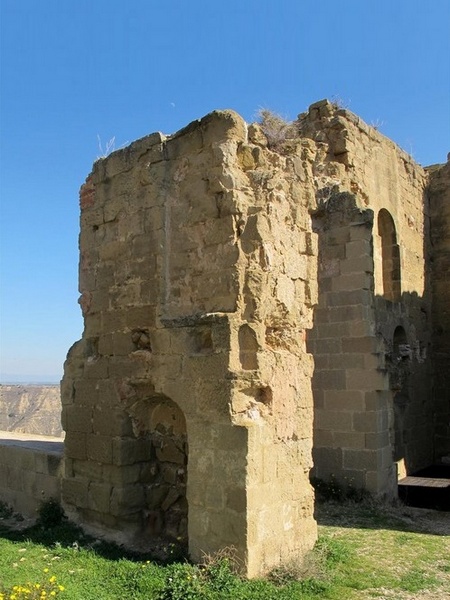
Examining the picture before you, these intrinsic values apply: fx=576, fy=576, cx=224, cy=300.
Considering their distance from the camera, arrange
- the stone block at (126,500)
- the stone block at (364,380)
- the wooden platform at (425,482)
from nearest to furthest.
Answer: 1. the stone block at (126,500)
2. the stone block at (364,380)
3. the wooden platform at (425,482)

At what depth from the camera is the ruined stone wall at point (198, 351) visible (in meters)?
4.92

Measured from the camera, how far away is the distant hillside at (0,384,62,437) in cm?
3547

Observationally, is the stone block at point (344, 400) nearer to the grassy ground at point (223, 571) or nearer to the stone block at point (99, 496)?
the grassy ground at point (223, 571)

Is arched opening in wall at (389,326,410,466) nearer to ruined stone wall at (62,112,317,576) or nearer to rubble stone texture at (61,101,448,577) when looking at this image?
rubble stone texture at (61,101,448,577)

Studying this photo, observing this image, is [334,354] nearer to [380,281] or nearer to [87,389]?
[380,281]

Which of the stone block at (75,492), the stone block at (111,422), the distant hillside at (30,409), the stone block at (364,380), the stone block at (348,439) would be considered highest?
the stone block at (364,380)

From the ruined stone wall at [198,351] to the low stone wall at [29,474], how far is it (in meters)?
0.47

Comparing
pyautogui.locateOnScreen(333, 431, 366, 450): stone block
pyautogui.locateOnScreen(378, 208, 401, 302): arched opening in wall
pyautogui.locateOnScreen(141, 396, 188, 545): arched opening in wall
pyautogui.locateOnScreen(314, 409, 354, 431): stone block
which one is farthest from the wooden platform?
pyautogui.locateOnScreen(141, 396, 188, 545): arched opening in wall

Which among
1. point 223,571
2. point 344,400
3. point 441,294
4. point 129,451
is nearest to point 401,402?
point 344,400

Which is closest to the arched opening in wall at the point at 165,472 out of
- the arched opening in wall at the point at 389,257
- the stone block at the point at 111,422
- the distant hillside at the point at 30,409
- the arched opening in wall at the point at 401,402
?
the stone block at the point at 111,422

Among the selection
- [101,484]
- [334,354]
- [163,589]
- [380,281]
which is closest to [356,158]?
[380,281]

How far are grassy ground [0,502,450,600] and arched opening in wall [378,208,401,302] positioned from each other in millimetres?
4902

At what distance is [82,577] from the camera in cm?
475

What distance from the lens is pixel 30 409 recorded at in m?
43.3
